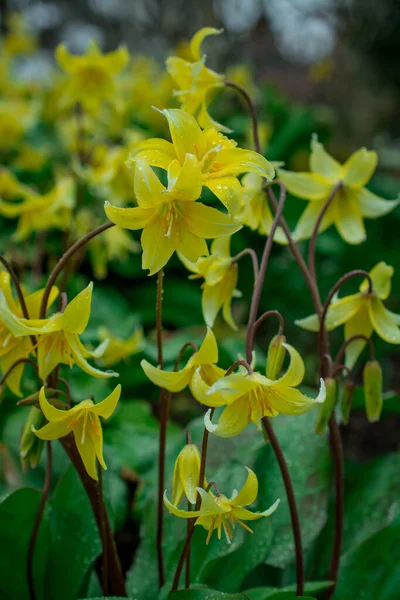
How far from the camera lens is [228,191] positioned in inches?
31.1

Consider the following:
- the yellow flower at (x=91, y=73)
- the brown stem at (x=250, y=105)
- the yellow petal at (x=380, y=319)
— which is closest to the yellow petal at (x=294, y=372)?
the yellow petal at (x=380, y=319)

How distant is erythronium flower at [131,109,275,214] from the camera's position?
797 mm

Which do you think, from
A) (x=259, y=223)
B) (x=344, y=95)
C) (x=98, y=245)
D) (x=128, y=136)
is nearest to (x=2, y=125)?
(x=128, y=136)

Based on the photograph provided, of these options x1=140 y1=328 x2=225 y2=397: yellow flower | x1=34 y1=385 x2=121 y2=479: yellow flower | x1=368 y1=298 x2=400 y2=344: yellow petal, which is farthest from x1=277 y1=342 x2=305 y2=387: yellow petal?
x1=368 y1=298 x2=400 y2=344: yellow petal

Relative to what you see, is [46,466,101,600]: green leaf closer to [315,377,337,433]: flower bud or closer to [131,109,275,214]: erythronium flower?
[315,377,337,433]: flower bud

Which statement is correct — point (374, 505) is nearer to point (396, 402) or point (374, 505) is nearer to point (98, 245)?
point (396, 402)

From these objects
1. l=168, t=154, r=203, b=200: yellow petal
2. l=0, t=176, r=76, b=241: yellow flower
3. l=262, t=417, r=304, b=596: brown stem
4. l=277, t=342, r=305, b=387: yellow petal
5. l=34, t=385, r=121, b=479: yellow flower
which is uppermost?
l=168, t=154, r=203, b=200: yellow petal

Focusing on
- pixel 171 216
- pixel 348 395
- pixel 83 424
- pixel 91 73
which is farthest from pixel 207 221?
pixel 91 73

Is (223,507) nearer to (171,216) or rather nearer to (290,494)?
(290,494)

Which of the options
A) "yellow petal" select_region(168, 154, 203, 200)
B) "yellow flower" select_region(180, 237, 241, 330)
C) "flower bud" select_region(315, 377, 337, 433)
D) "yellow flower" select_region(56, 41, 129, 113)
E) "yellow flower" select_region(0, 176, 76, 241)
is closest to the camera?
"yellow petal" select_region(168, 154, 203, 200)

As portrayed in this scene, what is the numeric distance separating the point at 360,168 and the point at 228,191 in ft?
1.63

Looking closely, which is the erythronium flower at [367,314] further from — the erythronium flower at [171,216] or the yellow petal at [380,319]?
the erythronium flower at [171,216]

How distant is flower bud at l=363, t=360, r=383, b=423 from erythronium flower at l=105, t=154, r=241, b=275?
1.31 ft

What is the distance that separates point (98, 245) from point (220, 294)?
1.04 metres
